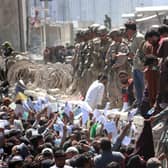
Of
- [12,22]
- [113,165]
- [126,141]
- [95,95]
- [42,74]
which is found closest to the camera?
[113,165]

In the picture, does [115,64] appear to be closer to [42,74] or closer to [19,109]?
[19,109]

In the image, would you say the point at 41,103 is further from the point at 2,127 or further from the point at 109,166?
the point at 109,166

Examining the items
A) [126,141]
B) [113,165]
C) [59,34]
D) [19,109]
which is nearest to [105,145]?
[113,165]

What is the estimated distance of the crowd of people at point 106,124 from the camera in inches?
312

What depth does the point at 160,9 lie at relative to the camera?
117 feet

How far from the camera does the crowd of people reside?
7.91 meters

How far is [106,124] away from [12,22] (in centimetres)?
2195

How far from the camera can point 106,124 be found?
920cm

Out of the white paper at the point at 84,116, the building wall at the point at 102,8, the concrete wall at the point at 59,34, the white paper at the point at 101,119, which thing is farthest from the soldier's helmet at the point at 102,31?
the building wall at the point at 102,8

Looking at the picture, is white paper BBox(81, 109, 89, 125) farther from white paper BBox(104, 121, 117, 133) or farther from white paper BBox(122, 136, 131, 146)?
white paper BBox(122, 136, 131, 146)

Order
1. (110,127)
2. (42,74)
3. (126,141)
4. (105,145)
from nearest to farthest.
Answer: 1. (105,145)
2. (126,141)
3. (110,127)
4. (42,74)

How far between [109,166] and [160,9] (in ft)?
95.9

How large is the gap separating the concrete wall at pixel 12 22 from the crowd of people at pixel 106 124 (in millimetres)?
17703

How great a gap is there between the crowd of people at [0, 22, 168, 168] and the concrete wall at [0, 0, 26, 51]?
17703mm
